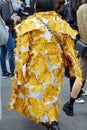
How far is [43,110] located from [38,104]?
3.4 inches

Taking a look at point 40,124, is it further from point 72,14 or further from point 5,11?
point 5,11

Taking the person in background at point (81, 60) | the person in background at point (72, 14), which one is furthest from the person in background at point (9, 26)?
the person in background at point (81, 60)

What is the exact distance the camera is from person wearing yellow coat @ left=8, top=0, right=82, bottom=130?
4.16 metres

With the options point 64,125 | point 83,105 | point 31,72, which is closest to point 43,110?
point 31,72

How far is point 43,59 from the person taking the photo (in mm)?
4180

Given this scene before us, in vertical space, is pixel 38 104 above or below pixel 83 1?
Result: below

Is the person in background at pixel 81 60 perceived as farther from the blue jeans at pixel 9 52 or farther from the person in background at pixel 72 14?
the blue jeans at pixel 9 52

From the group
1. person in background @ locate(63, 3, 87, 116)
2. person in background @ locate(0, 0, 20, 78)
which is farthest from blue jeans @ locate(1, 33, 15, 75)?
person in background @ locate(63, 3, 87, 116)

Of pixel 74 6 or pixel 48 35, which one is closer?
pixel 48 35

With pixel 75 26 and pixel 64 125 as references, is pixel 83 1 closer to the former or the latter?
pixel 75 26

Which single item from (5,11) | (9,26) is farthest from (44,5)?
(9,26)

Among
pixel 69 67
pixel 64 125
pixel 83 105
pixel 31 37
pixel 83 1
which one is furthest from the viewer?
pixel 83 105

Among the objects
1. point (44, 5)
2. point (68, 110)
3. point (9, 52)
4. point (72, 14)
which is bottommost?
point (9, 52)

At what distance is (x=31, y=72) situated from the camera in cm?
423
